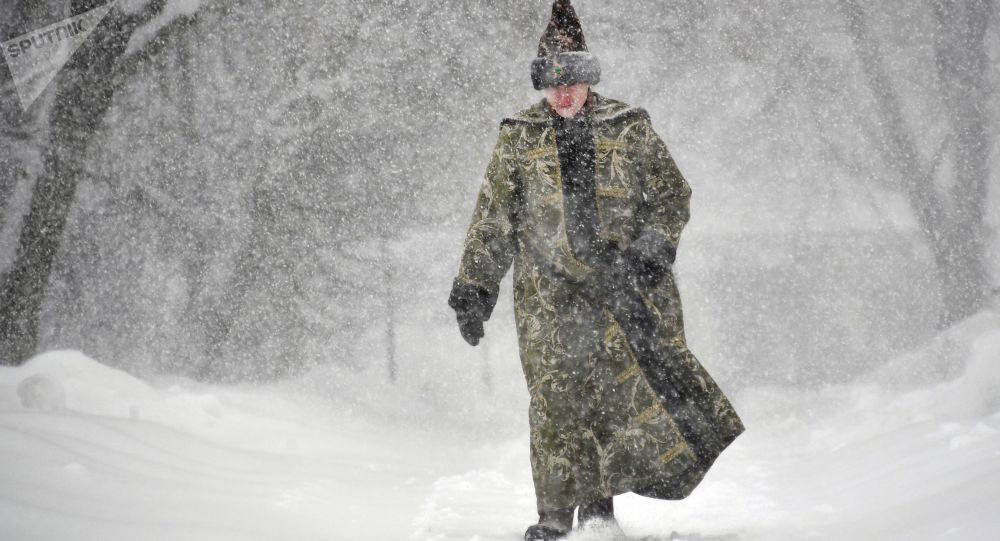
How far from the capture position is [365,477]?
4668 millimetres

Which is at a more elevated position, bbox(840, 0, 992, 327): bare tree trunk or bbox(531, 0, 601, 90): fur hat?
bbox(840, 0, 992, 327): bare tree trunk

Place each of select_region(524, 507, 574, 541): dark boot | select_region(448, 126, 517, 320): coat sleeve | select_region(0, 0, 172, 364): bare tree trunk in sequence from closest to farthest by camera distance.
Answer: select_region(524, 507, 574, 541): dark boot < select_region(448, 126, 517, 320): coat sleeve < select_region(0, 0, 172, 364): bare tree trunk

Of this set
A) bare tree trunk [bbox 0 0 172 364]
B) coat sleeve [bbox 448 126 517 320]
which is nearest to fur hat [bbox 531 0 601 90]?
coat sleeve [bbox 448 126 517 320]

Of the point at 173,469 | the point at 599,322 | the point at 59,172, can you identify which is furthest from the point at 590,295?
the point at 59,172

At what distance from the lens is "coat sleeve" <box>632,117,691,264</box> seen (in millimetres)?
3258

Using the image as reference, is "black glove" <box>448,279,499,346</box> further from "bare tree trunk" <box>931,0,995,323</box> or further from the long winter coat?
"bare tree trunk" <box>931,0,995,323</box>

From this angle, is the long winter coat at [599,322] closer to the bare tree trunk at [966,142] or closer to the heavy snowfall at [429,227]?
the heavy snowfall at [429,227]

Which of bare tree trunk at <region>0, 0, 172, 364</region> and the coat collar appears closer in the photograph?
the coat collar

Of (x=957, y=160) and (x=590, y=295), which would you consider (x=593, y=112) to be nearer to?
(x=590, y=295)

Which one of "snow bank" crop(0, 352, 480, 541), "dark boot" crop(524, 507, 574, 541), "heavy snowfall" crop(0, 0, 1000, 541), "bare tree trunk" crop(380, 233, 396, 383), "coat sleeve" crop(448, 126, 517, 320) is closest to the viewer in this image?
"snow bank" crop(0, 352, 480, 541)

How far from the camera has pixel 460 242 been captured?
1254 cm

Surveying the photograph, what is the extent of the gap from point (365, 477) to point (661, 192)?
7.92 ft

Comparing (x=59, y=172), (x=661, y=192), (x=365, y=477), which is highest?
(x=59, y=172)

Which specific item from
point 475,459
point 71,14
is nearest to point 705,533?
point 475,459
